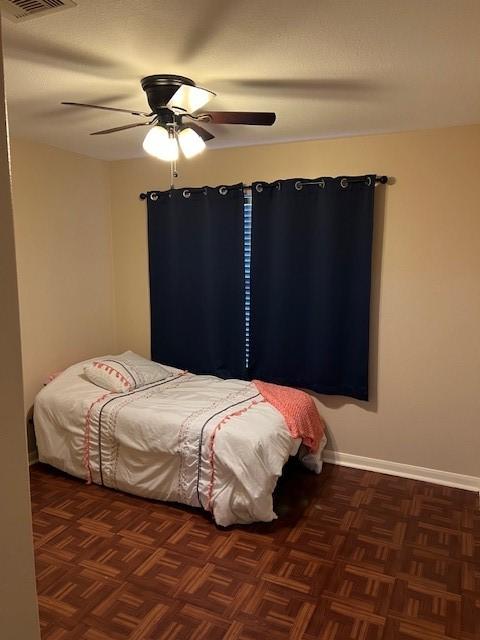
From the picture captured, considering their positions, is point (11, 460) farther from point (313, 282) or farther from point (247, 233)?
point (247, 233)

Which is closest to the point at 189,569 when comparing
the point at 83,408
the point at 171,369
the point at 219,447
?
the point at 219,447

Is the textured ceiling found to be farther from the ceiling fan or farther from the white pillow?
the white pillow

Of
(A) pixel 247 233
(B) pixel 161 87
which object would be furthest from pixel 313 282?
(B) pixel 161 87

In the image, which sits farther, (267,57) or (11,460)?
(267,57)

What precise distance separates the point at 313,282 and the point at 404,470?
5.19 ft

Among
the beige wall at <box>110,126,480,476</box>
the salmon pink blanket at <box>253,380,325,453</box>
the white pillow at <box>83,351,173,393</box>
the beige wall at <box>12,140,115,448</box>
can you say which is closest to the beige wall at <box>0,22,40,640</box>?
the salmon pink blanket at <box>253,380,325,453</box>

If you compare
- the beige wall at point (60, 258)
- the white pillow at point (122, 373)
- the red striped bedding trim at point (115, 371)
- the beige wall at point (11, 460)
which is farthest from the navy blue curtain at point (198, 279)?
the beige wall at point (11, 460)

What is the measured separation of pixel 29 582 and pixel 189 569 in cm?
188

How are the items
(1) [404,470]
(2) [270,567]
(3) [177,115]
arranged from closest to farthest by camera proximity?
1. (3) [177,115]
2. (2) [270,567]
3. (1) [404,470]

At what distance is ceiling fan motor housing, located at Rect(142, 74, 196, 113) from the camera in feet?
7.52

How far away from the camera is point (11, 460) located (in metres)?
0.82

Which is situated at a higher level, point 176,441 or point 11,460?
point 11,460

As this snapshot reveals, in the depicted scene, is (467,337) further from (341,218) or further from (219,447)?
(219,447)

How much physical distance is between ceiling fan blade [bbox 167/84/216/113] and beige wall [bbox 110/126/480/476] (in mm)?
1335
